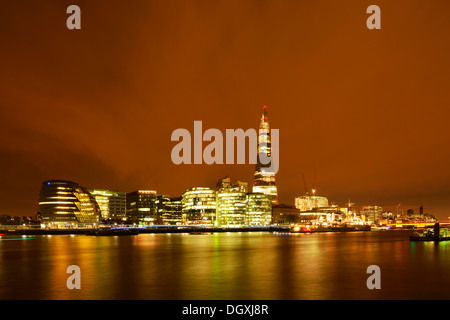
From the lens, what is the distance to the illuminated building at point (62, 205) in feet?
593

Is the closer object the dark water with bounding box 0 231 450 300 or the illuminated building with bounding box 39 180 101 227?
the dark water with bounding box 0 231 450 300

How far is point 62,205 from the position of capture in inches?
7136

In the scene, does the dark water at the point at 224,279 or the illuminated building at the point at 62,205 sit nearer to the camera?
the dark water at the point at 224,279

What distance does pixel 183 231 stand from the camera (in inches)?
7338

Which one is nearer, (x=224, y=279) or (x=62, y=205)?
(x=224, y=279)

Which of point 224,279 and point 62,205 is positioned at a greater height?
point 224,279

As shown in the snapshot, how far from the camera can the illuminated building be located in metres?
181

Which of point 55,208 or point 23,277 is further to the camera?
point 55,208
